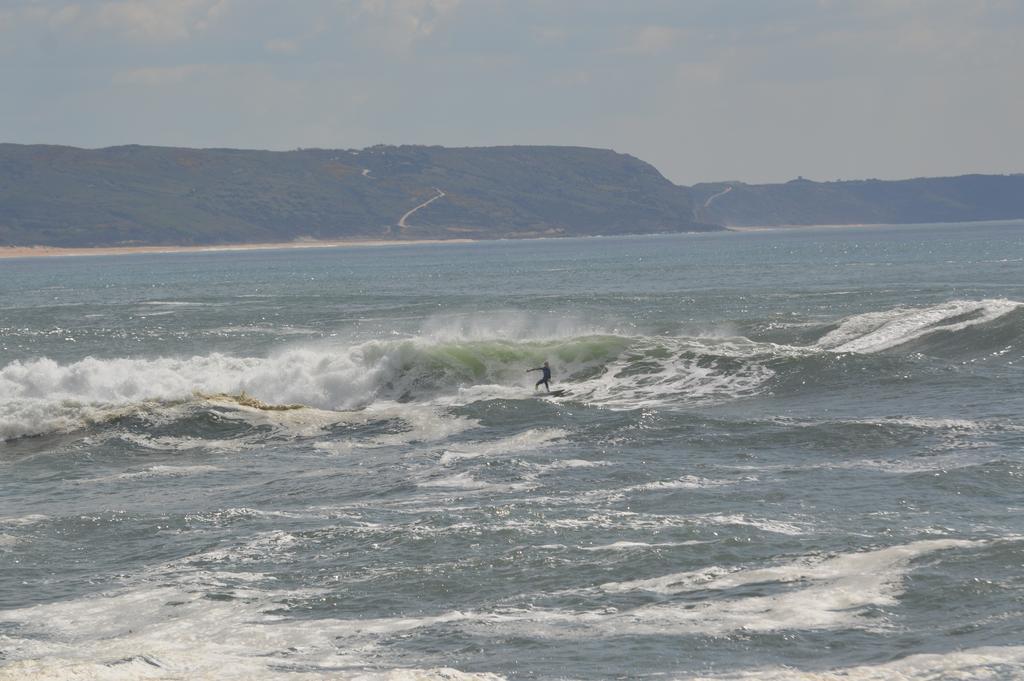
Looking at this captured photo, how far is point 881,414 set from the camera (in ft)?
89.4

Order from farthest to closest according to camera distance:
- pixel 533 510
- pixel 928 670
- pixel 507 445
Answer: pixel 507 445 < pixel 533 510 < pixel 928 670

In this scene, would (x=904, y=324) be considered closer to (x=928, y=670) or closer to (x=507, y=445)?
(x=507, y=445)

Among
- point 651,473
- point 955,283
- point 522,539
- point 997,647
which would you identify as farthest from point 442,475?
point 955,283

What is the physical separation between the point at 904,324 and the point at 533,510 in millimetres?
24292

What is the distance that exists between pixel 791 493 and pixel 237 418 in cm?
1420

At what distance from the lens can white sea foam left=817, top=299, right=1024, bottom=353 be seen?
3888cm

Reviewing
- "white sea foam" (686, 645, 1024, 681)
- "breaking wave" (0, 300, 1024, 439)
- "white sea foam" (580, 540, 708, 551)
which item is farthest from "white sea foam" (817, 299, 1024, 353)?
"white sea foam" (686, 645, 1024, 681)

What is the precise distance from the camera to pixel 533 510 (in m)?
19.7

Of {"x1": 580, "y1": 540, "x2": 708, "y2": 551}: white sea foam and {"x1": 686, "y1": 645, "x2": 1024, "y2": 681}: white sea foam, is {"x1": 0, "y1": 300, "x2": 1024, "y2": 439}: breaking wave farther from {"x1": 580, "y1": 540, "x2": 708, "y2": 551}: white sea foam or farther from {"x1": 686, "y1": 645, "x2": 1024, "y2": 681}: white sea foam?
{"x1": 686, "y1": 645, "x2": 1024, "y2": 681}: white sea foam

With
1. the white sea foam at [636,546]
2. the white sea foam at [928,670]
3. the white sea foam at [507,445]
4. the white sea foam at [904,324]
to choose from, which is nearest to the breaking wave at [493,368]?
the white sea foam at [904,324]

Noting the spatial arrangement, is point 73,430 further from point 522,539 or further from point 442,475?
point 522,539

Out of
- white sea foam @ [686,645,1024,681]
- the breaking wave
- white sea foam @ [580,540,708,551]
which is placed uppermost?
the breaking wave

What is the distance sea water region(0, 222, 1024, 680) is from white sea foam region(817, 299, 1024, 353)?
0.16m

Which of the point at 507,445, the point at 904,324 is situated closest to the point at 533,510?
the point at 507,445
